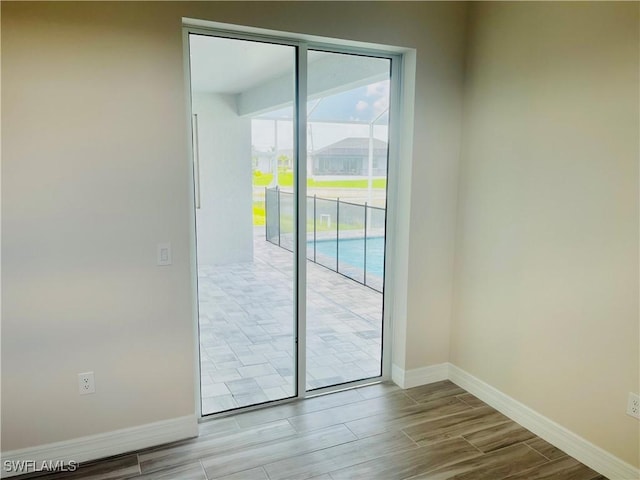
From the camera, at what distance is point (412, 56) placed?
9.95ft

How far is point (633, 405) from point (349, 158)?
2161mm

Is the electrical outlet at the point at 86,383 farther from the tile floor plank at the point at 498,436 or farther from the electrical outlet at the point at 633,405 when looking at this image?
the electrical outlet at the point at 633,405

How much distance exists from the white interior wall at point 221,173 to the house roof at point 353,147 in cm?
56

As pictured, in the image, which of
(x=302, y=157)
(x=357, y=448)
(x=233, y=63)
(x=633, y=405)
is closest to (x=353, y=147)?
(x=302, y=157)

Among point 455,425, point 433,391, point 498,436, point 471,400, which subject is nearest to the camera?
point 498,436

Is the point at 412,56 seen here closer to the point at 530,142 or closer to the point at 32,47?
the point at 530,142

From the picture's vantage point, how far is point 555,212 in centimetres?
255

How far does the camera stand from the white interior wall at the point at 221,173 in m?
2.84

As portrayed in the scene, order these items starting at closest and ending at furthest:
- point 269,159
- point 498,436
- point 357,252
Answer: point 498,436 → point 269,159 → point 357,252

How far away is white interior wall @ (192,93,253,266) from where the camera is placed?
284 centimetres

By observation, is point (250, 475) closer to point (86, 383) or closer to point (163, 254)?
point (86, 383)

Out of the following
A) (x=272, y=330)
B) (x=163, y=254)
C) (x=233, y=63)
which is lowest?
(x=272, y=330)

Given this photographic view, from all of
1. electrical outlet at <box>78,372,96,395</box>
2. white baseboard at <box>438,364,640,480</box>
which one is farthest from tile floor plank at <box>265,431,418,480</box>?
electrical outlet at <box>78,372,96,395</box>

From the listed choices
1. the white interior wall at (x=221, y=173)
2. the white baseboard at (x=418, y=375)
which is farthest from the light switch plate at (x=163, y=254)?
the white baseboard at (x=418, y=375)
